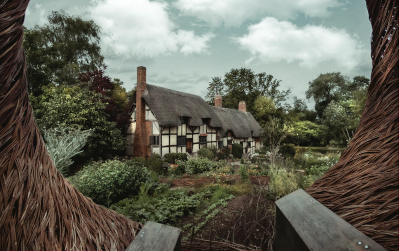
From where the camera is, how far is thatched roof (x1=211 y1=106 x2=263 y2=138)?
2053 cm

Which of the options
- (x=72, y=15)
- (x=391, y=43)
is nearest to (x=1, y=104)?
(x=391, y=43)

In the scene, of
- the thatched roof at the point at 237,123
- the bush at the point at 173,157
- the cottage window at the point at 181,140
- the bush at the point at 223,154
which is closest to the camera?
the bush at the point at 173,157

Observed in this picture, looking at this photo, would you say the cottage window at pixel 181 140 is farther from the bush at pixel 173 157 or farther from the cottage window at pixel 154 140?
the bush at pixel 173 157

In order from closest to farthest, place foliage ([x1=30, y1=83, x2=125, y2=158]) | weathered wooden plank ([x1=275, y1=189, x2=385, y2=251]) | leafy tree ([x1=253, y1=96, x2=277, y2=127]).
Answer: weathered wooden plank ([x1=275, y1=189, x2=385, y2=251]) → foliage ([x1=30, y1=83, x2=125, y2=158]) → leafy tree ([x1=253, y1=96, x2=277, y2=127])

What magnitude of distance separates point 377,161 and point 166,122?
1356cm

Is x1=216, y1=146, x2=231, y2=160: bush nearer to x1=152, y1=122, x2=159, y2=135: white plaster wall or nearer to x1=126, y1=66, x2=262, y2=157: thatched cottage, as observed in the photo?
x1=126, y1=66, x2=262, y2=157: thatched cottage

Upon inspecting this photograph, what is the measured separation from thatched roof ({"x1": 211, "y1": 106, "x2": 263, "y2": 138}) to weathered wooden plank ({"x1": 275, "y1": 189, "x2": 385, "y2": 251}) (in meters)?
18.5

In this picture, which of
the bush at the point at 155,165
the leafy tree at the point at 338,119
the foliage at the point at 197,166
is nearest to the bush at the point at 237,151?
the foliage at the point at 197,166

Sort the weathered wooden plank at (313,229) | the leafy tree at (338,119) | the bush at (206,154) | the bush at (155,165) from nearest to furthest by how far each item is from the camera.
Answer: the weathered wooden plank at (313,229), the bush at (155,165), the bush at (206,154), the leafy tree at (338,119)

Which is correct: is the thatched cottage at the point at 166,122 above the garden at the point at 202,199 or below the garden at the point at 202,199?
above

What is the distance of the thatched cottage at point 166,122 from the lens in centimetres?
1447

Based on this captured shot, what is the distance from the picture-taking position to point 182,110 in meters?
15.6

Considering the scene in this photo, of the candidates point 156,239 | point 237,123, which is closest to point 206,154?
point 237,123

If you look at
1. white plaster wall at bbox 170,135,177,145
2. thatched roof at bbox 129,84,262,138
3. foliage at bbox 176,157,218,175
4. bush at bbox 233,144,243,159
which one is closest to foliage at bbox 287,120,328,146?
thatched roof at bbox 129,84,262,138
